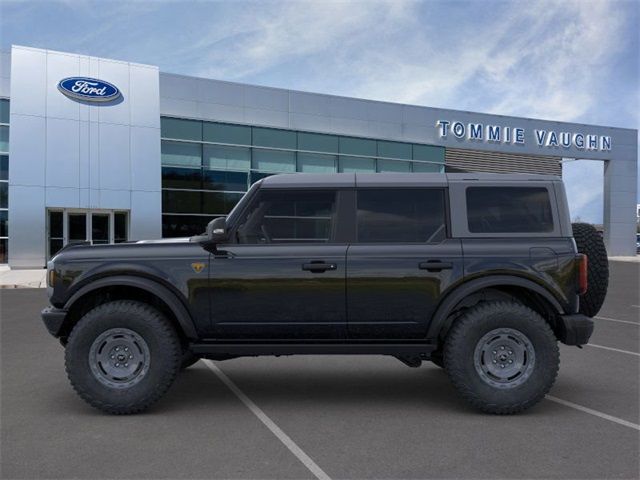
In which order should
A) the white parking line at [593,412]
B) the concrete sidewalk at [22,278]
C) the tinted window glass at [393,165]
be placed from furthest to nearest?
the tinted window glass at [393,165], the concrete sidewalk at [22,278], the white parking line at [593,412]

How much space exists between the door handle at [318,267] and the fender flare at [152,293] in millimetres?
1081

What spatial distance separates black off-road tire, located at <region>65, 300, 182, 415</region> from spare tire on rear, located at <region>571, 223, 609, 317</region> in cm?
371

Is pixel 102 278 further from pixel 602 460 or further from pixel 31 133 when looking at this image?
pixel 31 133

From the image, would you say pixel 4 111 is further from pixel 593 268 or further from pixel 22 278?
pixel 593 268

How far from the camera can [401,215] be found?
16.6ft

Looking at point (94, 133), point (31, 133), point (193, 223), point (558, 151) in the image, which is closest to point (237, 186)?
point (193, 223)

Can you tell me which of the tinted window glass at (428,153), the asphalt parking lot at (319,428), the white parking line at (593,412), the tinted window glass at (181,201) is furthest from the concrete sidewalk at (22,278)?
the tinted window glass at (428,153)

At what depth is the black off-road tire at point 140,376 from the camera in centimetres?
478

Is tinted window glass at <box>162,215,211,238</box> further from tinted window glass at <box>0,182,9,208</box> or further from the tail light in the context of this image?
the tail light

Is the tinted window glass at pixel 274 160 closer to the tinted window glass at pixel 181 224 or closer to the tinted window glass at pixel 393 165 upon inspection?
the tinted window glass at pixel 181 224

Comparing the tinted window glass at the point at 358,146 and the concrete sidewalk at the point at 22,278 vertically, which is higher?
the tinted window glass at the point at 358,146

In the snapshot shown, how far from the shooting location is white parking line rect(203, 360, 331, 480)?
366 centimetres

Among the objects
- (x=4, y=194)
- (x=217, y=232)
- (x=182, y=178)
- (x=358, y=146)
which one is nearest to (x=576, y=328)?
(x=217, y=232)

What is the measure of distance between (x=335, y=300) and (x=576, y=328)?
203 cm
